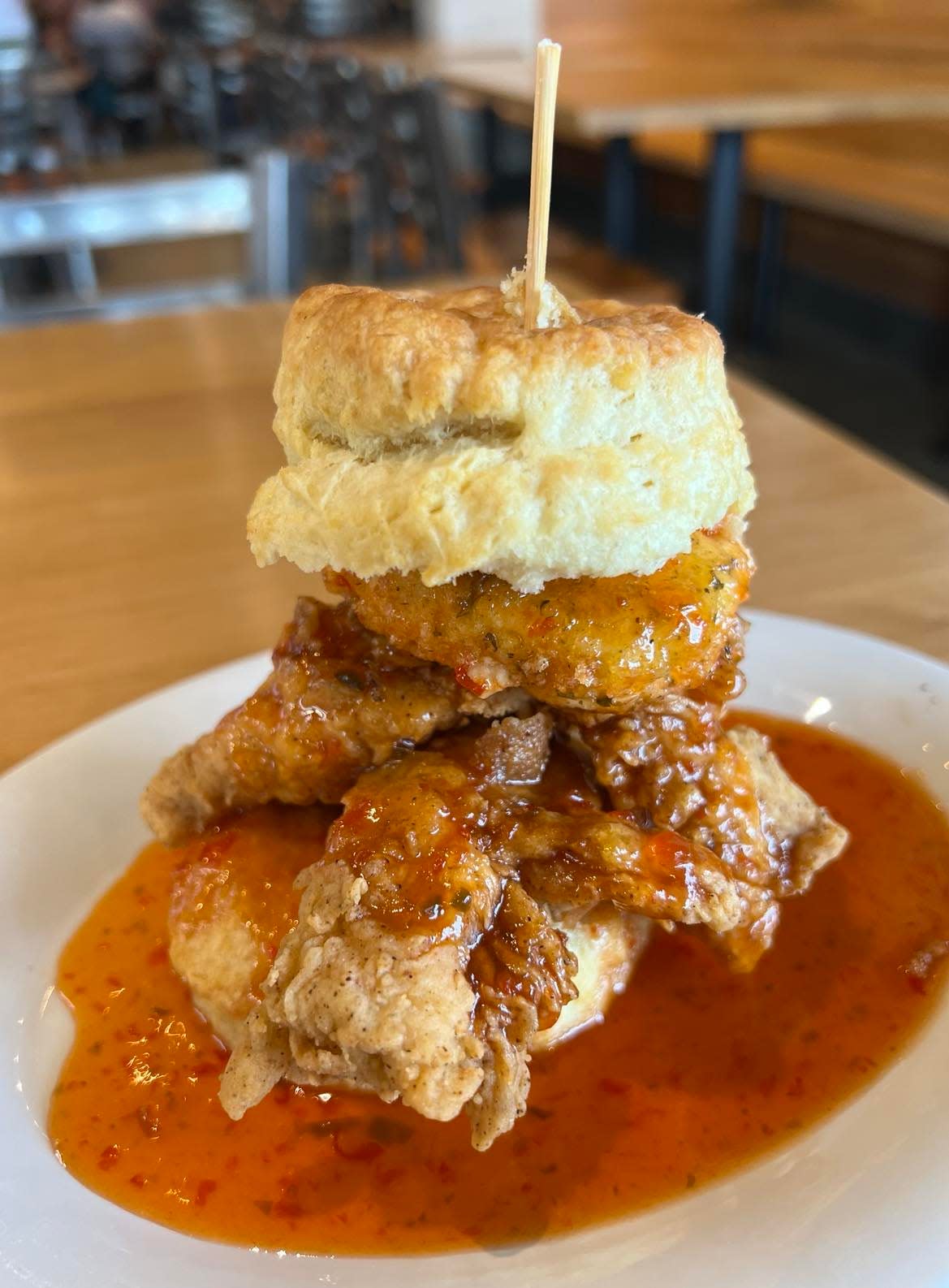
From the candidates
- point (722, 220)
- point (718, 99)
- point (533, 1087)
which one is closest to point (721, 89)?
point (718, 99)

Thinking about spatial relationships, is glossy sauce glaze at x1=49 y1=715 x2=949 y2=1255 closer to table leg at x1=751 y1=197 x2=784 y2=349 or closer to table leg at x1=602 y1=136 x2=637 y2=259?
table leg at x1=602 y1=136 x2=637 y2=259

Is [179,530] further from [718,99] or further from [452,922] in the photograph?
[718,99]

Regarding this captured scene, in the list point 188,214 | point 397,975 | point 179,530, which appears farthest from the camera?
point 188,214

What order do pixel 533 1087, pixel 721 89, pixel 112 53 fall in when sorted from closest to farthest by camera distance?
pixel 533 1087 < pixel 721 89 < pixel 112 53

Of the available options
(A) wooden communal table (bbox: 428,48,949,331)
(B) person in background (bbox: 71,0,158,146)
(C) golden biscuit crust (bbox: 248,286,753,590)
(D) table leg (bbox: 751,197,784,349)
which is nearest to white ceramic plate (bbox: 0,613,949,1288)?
(C) golden biscuit crust (bbox: 248,286,753,590)

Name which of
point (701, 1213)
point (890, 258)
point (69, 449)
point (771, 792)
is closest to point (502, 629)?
point (771, 792)

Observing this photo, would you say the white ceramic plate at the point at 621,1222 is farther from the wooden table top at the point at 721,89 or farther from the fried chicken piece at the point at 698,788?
the wooden table top at the point at 721,89
